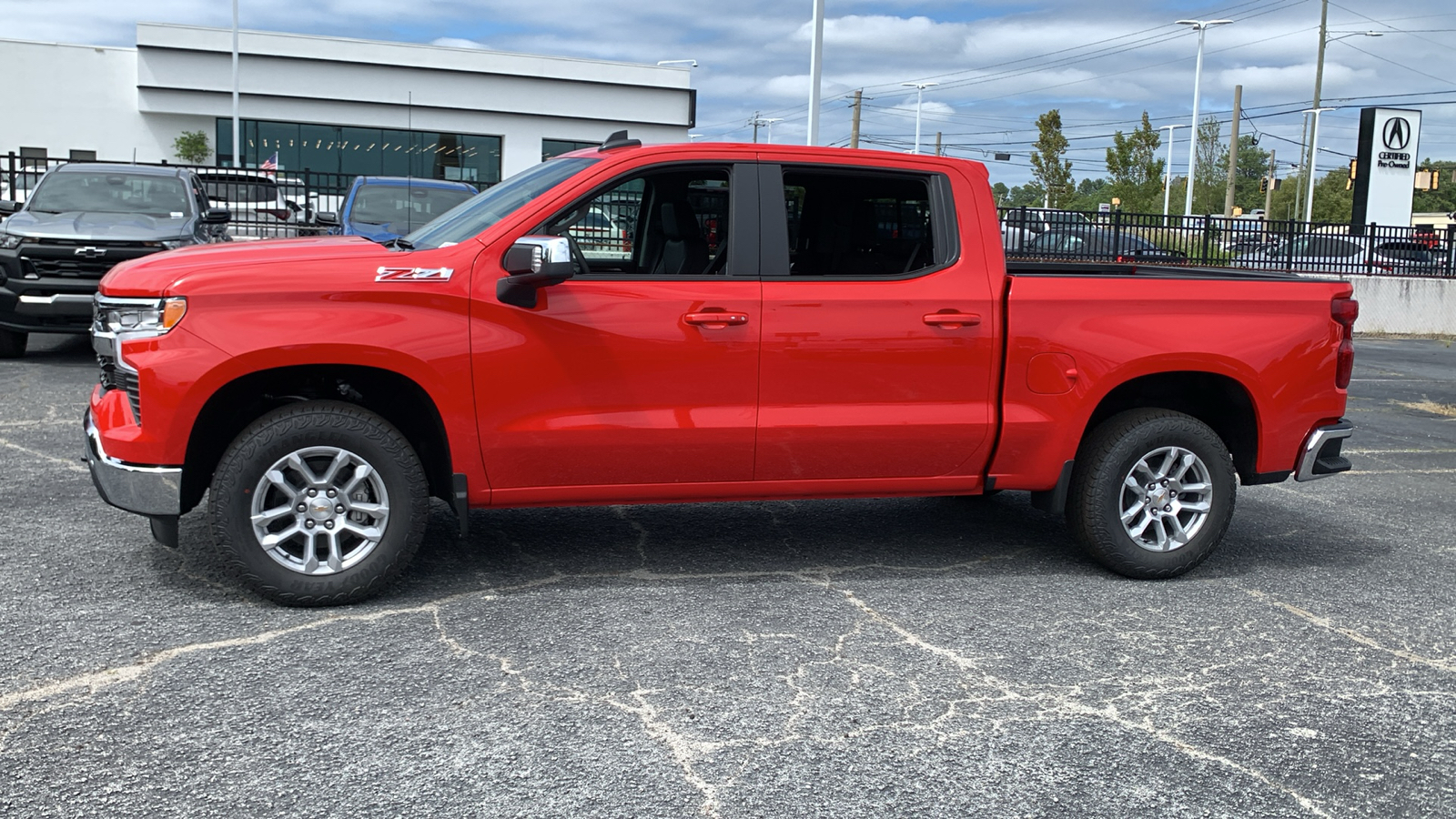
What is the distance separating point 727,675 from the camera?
4.36 meters

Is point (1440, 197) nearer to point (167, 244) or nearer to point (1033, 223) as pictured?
point (1033, 223)

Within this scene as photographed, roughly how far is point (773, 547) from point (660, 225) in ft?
5.55

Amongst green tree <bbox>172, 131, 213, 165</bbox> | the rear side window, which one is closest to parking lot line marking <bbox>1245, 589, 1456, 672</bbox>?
the rear side window

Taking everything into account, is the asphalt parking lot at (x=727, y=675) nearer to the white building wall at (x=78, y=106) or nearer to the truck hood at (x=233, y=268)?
the truck hood at (x=233, y=268)

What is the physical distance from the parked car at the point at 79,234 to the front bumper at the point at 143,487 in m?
6.63

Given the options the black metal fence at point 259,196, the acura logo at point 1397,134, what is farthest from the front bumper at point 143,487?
the acura logo at point 1397,134

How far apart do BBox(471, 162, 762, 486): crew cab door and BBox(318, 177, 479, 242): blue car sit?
28.5 feet

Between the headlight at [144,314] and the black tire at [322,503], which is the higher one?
the headlight at [144,314]

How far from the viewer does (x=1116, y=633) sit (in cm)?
498

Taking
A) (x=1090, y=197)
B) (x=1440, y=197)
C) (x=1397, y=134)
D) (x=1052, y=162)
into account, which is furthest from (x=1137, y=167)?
(x=1440, y=197)

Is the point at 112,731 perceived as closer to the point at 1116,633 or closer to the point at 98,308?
the point at 98,308

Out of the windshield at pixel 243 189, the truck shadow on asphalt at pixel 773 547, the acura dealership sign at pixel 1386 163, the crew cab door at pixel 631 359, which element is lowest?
the truck shadow on asphalt at pixel 773 547

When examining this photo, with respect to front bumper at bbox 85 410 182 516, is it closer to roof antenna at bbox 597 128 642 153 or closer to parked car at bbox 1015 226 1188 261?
roof antenna at bbox 597 128 642 153

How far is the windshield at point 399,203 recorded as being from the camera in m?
13.8
